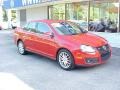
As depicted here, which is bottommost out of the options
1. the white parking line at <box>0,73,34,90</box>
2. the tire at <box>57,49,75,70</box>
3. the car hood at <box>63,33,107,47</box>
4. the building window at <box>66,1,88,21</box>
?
the white parking line at <box>0,73,34,90</box>

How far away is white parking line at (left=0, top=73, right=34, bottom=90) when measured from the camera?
629cm

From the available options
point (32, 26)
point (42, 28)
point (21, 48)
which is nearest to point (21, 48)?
point (21, 48)

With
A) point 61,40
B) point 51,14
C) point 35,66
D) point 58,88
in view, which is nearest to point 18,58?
point 35,66

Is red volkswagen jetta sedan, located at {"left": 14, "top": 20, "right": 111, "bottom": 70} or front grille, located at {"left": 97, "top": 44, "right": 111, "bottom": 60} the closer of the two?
red volkswagen jetta sedan, located at {"left": 14, "top": 20, "right": 111, "bottom": 70}

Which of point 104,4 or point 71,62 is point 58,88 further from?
point 104,4

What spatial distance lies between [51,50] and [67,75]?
1365mm

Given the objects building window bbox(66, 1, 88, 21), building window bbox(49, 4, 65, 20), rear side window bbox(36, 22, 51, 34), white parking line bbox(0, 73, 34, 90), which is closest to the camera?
white parking line bbox(0, 73, 34, 90)

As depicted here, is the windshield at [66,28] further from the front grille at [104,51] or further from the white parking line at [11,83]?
the white parking line at [11,83]

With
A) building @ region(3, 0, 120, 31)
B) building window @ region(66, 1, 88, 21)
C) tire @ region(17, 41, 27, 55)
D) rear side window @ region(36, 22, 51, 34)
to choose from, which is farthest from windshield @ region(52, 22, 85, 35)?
building window @ region(66, 1, 88, 21)

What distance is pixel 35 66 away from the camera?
8484mm

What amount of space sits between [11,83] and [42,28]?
9.69 ft

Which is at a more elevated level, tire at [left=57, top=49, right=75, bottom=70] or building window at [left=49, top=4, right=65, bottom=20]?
building window at [left=49, top=4, right=65, bottom=20]

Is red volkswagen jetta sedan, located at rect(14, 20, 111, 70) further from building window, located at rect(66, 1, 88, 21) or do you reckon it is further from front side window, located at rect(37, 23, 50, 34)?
building window, located at rect(66, 1, 88, 21)

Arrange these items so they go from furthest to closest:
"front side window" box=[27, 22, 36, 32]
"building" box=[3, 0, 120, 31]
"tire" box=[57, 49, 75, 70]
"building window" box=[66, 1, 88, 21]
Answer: "building window" box=[66, 1, 88, 21], "building" box=[3, 0, 120, 31], "front side window" box=[27, 22, 36, 32], "tire" box=[57, 49, 75, 70]
